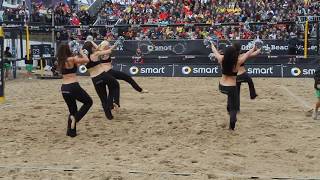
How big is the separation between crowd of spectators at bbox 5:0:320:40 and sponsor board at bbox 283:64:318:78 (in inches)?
92.2

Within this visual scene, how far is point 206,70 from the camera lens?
20.3m

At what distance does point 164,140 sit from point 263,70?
12605 millimetres

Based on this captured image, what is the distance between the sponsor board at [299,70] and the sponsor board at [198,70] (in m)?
2.57

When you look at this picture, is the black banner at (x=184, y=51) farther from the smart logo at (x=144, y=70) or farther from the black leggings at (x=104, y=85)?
the black leggings at (x=104, y=85)

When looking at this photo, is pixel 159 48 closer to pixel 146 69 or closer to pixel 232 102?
pixel 146 69

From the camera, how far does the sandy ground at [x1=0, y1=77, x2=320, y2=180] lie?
20.8ft

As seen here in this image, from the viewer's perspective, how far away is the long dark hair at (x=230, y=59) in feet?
28.3

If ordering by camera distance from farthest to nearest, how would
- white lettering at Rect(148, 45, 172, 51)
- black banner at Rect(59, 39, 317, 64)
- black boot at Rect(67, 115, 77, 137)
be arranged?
white lettering at Rect(148, 45, 172, 51) → black banner at Rect(59, 39, 317, 64) → black boot at Rect(67, 115, 77, 137)

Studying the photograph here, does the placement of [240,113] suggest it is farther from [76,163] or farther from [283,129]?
[76,163]

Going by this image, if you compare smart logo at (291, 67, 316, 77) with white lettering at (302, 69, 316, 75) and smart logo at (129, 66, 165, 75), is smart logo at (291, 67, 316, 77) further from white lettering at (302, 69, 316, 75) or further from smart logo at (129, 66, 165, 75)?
smart logo at (129, 66, 165, 75)

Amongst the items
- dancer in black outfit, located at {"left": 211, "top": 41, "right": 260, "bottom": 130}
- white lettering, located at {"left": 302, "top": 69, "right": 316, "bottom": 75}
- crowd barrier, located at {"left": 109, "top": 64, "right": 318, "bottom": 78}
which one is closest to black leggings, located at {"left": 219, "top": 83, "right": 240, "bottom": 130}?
dancer in black outfit, located at {"left": 211, "top": 41, "right": 260, "bottom": 130}

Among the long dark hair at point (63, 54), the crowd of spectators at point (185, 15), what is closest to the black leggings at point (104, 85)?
the long dark hair at point (63, 54)

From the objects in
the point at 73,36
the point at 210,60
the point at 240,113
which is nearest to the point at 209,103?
the point at 240,113

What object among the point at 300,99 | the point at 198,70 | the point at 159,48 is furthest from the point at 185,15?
the point at 300,99
